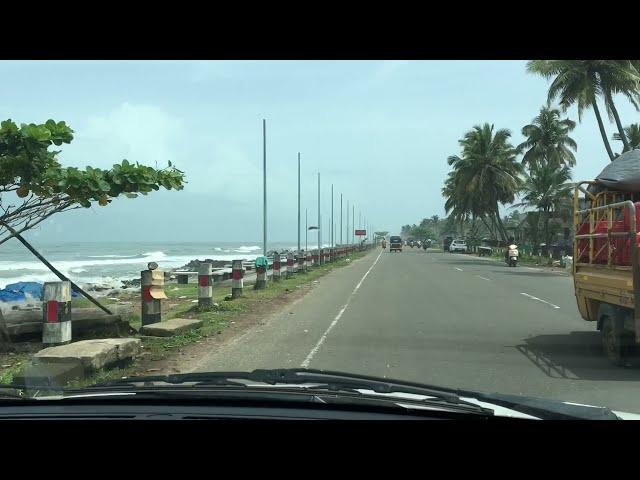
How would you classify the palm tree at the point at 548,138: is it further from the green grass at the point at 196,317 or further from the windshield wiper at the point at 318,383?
the windshield wiper at the point at 318,383

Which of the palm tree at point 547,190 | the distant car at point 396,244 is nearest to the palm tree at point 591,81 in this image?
the palm tree at point 547,190

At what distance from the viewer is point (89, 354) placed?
699 cm

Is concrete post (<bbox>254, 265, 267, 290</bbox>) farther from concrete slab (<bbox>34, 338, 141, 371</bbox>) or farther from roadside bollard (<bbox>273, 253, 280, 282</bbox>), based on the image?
concrete slab (<bbox>34, 338, 141, 371</bbox>)

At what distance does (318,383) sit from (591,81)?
27.9 meters

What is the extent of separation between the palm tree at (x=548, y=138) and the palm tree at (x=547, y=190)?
0.69 metres

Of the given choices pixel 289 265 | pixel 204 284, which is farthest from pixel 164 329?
pixel 289 265

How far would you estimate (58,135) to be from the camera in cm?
758

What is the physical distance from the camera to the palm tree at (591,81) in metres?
27.0
